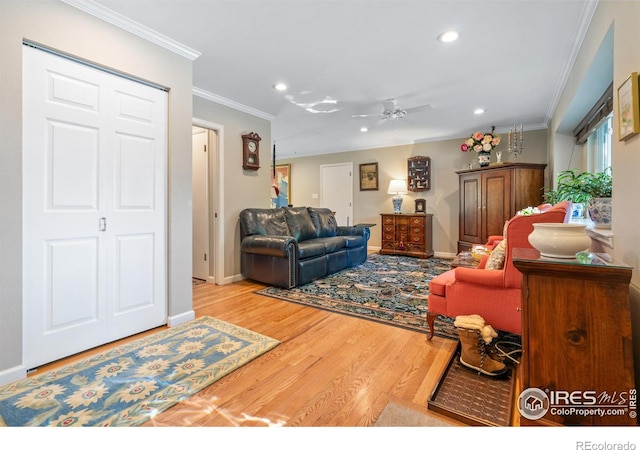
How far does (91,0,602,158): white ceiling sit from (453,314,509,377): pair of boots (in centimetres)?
214

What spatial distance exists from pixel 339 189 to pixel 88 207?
5532mm

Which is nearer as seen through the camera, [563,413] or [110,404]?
[563,413]

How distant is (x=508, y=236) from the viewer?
1.82m

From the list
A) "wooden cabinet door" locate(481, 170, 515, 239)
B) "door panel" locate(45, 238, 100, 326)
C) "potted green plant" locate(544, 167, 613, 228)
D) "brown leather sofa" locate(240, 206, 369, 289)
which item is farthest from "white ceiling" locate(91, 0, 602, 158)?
"door panel" locate(45, 238, 100, 326)

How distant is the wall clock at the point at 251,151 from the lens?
4164 millimetres

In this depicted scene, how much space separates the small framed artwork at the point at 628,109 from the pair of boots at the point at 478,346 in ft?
4.06

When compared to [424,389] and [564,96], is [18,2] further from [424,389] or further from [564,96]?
[564,96]

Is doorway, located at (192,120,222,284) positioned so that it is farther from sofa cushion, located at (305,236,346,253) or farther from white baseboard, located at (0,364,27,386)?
white baseboard, located at (0,364,27,386)

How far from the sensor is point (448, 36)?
2.38 m

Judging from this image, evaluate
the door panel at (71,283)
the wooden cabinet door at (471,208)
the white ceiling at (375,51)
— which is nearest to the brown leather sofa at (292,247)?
the white ceiling at (375,51)

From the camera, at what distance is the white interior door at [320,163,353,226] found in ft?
23.1

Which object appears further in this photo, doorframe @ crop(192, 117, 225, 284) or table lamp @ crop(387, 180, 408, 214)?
table lamp @ crop(387, 180, 408, 214)

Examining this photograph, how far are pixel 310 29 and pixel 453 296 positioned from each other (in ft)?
7.56

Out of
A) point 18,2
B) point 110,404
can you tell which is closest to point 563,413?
point 110,404
